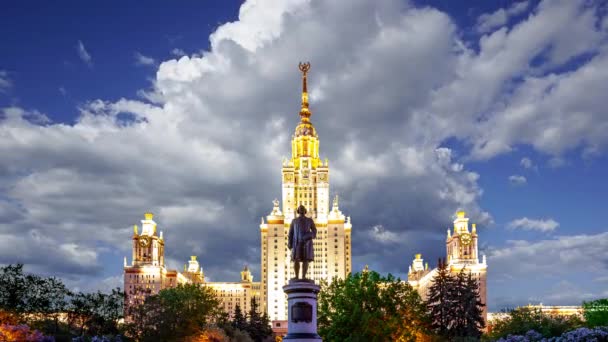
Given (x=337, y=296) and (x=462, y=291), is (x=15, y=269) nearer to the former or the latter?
(x=337, y=296)

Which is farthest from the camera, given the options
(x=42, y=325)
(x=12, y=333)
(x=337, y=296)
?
(x=337, y=296)

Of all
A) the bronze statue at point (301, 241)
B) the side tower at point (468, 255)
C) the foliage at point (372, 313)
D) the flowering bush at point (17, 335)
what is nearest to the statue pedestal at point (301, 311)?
the bronze statue at point (301, 241)

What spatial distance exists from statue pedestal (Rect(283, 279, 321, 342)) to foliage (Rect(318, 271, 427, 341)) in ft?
95.4

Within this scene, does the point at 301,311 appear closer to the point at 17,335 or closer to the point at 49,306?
the point at 17,335

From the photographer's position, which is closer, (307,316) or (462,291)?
(307,316)

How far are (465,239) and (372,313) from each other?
131 metres

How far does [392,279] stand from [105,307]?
3189 centimetres

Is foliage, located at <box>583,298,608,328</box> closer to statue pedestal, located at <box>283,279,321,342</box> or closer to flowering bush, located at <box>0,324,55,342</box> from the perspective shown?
statue pedestal, located at <box>283,279,321,342</box>

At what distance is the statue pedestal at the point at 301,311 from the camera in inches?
1583

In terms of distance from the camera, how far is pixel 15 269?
227 ft

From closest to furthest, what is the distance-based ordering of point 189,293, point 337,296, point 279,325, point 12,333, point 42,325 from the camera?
point 12,333 → point 42,325 → point 337,296 → point 189,293 → point 279,325

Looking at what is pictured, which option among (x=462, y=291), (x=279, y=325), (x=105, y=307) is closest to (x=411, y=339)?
(x=462, y=291)

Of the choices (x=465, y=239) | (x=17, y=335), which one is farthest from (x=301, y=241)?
(x=465, y=239)

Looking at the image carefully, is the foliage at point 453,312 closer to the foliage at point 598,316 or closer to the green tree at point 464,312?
the green tree at point 464,312
